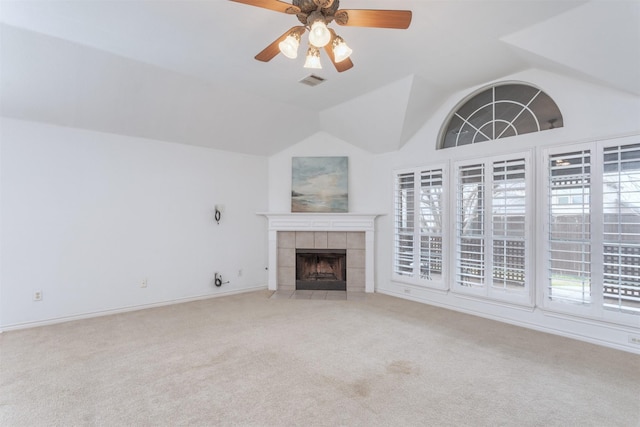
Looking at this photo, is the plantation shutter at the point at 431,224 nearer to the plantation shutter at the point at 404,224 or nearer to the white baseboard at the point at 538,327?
the plantation shutter at the point at 404,224

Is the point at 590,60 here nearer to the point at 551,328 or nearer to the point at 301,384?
the point at 551,328

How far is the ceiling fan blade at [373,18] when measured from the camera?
1.99m

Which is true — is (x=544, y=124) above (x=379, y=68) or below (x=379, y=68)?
below

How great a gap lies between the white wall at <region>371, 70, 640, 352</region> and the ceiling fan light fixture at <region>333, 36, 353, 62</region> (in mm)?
2609

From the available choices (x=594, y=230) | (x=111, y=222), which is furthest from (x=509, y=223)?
(x=111, y=222)

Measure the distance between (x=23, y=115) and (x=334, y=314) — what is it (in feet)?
14.2

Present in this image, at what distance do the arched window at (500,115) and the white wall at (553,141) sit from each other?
0.09 m

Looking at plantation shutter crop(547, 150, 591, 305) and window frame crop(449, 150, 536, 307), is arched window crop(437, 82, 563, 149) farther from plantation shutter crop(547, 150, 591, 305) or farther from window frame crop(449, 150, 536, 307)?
plantation shutter crop(547, 150, 591, 305)

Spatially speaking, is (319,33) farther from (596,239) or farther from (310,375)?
(596,239)

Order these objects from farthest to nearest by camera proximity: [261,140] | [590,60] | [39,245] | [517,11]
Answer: [261,140]
[39,245]
[590,60]
[517,11]

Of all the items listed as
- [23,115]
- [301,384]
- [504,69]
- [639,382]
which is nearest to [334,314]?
[301,384]

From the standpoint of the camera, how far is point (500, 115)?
4027 millimetres

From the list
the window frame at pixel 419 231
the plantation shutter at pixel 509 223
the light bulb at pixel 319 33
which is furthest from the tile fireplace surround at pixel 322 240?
the light bulb at pixel 319 33

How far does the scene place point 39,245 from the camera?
147 inches
